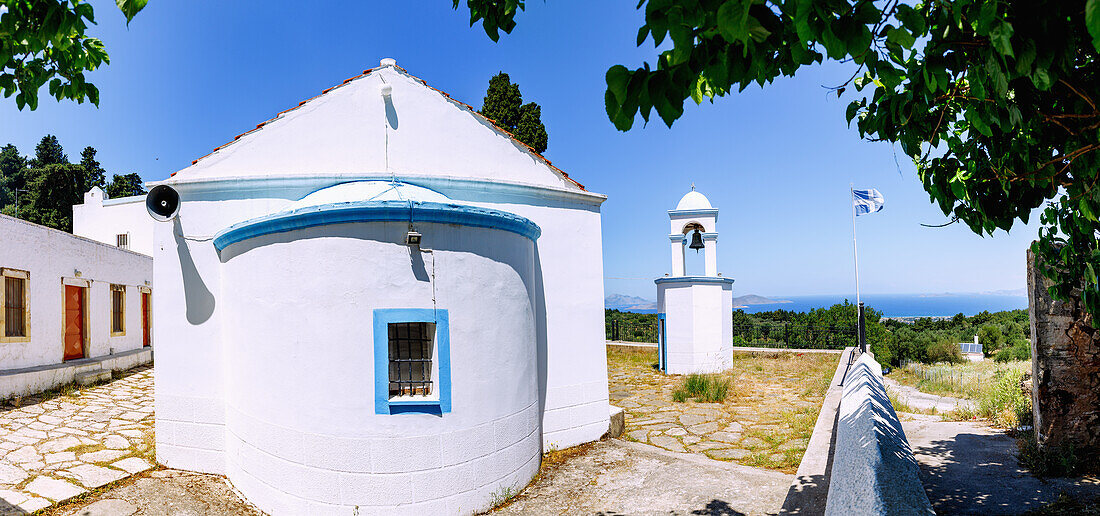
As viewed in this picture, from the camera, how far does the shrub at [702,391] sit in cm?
1155

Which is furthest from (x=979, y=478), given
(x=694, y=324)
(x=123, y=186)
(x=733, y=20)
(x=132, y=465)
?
(x=123, y=186)

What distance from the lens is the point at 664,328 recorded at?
1580 centimetres

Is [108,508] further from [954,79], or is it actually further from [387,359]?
[954,79]

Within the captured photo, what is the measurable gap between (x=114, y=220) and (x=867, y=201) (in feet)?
87.9

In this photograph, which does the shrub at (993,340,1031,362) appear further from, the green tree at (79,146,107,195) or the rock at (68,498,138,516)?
the green tree at (79,146,107,195)

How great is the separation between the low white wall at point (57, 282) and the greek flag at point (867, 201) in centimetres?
1976

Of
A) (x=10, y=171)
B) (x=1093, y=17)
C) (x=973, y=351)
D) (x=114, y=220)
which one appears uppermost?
(x=10, y=171)

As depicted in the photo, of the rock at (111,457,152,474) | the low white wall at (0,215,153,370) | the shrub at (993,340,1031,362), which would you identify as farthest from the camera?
the shrub at (993,340,1031,362)

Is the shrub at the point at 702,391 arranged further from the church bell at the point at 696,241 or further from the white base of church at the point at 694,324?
the church bell at the point at 696,241

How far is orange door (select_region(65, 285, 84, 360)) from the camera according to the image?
13.6 meters

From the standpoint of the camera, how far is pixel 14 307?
11.8 meters

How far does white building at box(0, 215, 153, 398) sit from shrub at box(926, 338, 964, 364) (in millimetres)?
24825

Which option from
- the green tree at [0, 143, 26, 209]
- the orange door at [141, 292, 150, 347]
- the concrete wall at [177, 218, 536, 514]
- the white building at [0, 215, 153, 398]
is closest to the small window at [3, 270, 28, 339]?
the white building at [0, 215, 153, 398]

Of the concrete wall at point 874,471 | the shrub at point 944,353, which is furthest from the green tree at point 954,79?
the shrub at point 944,353
